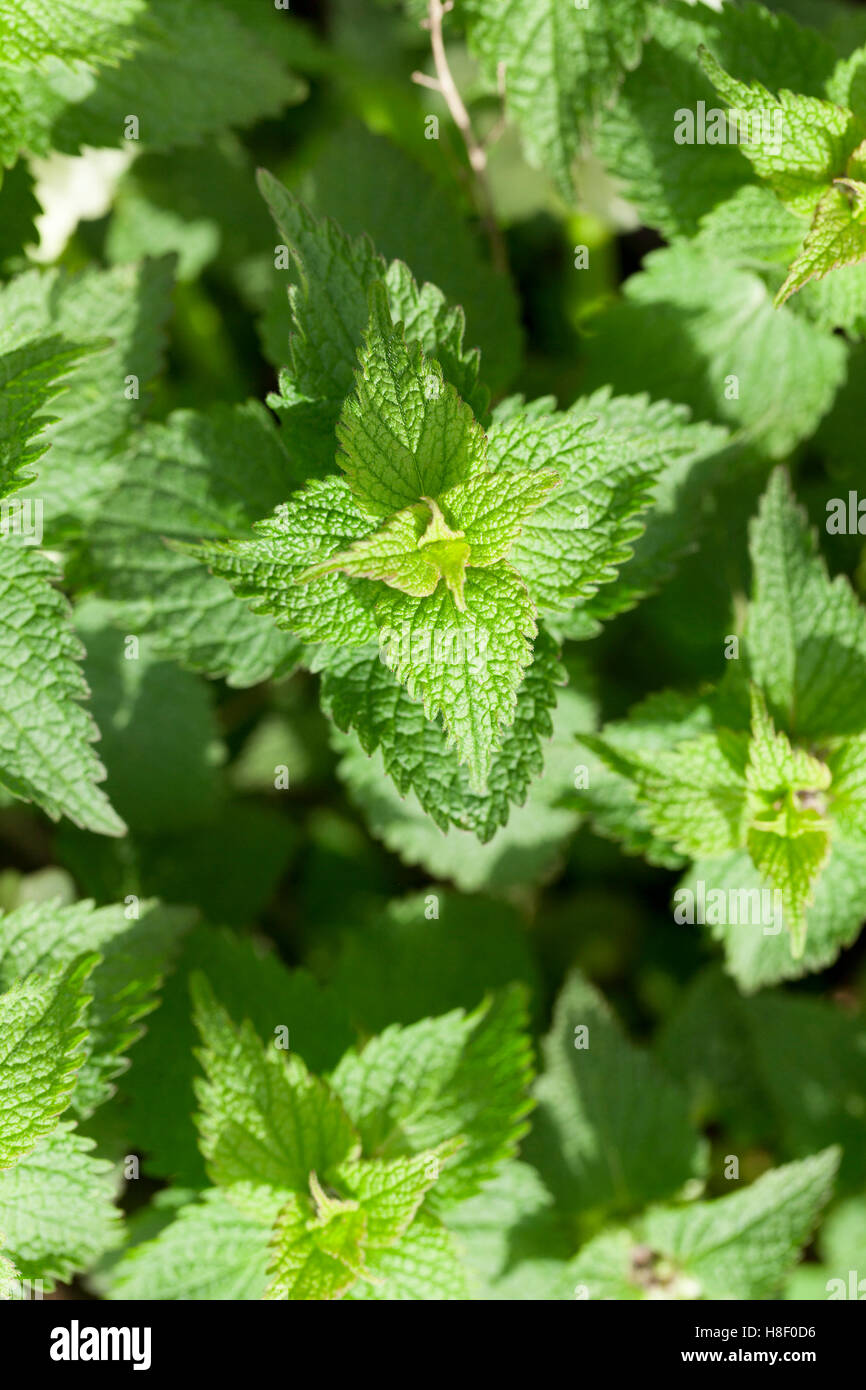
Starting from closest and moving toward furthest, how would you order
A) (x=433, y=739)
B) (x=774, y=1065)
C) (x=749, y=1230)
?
(x=433, y=739) < (x=749, y=1230) < (x=774, y=1065)

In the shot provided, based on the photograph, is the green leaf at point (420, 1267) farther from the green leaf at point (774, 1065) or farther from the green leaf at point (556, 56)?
the green leaf at point (556, 56)

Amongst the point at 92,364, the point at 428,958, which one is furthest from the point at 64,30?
the point at 428,958

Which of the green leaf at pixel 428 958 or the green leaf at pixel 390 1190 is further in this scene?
the green leaf at pixel 428 958

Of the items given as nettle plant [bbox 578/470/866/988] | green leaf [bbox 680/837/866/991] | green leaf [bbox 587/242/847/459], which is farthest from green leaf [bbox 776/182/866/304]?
green leaf [bbox 680/837/866/991]

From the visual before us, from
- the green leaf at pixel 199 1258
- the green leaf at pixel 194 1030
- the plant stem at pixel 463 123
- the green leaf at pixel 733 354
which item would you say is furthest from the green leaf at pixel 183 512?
the green leaf at pixel 199 1258

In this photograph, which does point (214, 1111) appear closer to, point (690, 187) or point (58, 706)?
point (58, 706)

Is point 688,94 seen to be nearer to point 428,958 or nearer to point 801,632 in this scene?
point 801,632

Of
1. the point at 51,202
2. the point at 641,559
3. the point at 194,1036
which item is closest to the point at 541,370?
the point at 641,559
